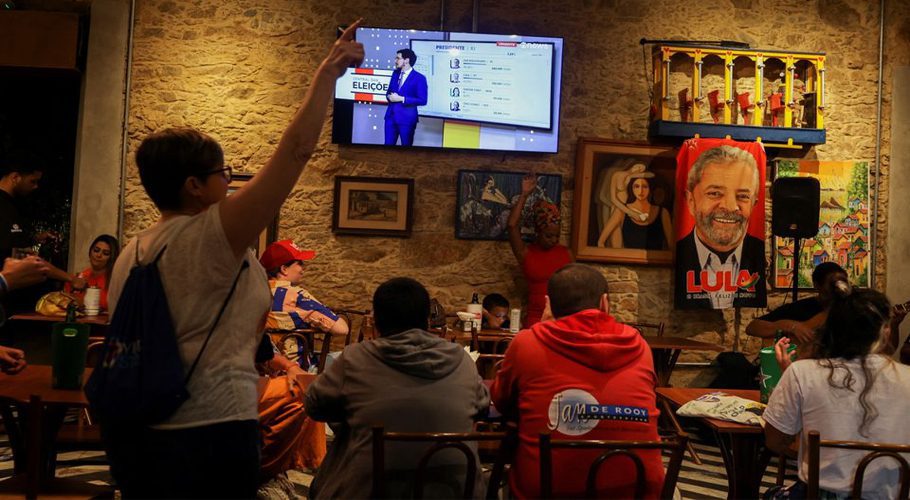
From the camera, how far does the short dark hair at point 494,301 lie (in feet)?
21.3

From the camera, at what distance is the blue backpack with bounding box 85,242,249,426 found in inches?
59.1

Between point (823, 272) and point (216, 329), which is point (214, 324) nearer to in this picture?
point (216, 329)

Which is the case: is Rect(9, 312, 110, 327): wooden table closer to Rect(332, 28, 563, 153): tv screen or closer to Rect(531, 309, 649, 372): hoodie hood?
Rect(332, 28, 563, 153): tv screen

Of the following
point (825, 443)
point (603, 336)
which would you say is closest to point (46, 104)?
point (603, 336)

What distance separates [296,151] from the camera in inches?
61.5

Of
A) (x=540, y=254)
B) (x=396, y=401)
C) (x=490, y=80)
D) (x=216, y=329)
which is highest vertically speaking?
(x=490, y=80)

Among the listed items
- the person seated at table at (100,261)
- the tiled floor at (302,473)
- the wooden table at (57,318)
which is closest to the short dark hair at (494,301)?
the tiled floor at (302,473)

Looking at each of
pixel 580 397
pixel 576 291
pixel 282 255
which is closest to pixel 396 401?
pixel 580 397

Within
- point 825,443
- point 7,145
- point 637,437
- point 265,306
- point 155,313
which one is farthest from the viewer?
point 7,145

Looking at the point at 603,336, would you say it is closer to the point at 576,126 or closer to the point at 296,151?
the point at 296,151

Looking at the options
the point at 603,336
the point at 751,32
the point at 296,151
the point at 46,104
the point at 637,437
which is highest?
the point at 751,32

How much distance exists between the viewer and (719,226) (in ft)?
22.9

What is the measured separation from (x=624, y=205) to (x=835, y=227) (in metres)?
1.83

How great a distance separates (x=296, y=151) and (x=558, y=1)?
19.9 feet
